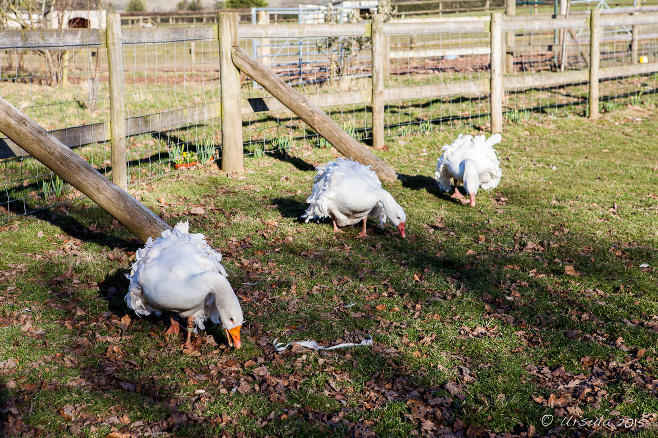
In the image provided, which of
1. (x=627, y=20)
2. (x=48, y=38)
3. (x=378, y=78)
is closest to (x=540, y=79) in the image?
(x=627, y=20)

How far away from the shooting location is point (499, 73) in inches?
497

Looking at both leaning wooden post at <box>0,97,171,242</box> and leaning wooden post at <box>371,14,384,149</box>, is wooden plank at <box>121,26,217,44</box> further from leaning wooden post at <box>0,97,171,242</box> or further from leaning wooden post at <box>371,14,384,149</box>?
leaning wooden post at <box>371,14,384,149</box>

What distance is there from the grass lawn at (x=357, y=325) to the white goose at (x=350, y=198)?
0.27 m

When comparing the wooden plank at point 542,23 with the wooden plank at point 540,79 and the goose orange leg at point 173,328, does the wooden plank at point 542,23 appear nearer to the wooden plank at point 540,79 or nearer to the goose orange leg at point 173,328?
the wooden plank at point 540,79

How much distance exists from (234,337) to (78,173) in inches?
109

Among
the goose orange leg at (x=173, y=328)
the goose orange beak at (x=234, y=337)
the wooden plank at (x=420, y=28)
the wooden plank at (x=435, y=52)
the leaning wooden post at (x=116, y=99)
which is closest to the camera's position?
the goose orange beak at (x=234, y=337)

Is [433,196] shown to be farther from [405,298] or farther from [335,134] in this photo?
[405,298]

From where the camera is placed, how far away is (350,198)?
22.7 feet

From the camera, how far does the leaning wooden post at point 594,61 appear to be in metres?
14.2

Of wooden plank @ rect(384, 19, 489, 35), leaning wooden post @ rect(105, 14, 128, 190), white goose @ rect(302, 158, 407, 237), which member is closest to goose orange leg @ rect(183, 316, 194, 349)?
white goose @ rect(302, 158, 407, 237)

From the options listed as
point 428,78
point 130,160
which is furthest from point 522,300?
point 428,78

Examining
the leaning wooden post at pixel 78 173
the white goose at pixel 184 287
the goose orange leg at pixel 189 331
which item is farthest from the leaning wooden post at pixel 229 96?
the goose orange leg at pixel 189 331

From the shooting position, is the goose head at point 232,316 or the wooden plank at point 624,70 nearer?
the goose head at point 232,316

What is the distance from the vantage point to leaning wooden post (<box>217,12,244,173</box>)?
9430 millimetres
